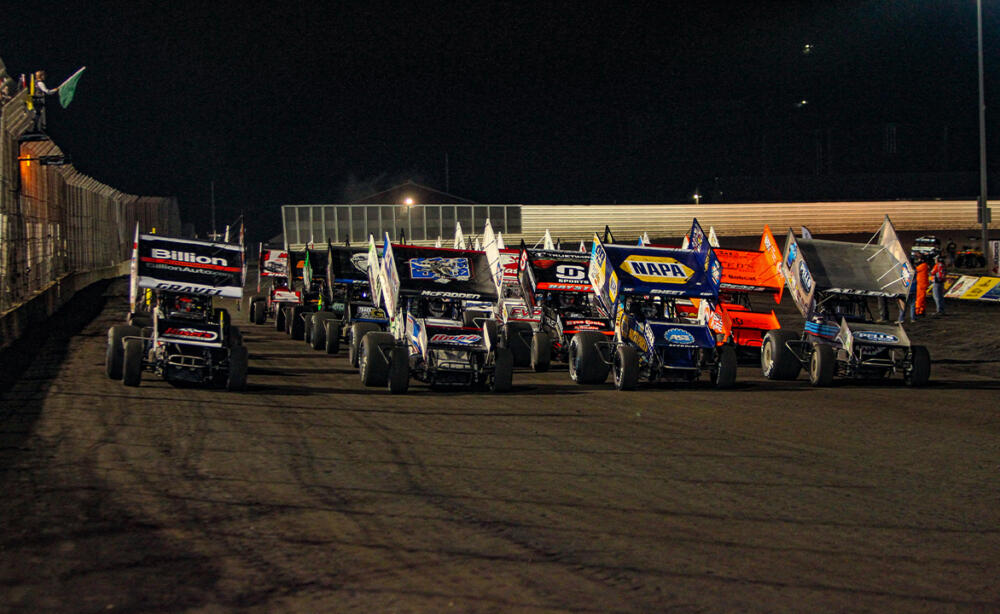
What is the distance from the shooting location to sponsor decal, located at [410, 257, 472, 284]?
1583cm

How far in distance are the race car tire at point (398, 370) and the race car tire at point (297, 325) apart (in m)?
10.7

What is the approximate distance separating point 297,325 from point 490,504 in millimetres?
17750

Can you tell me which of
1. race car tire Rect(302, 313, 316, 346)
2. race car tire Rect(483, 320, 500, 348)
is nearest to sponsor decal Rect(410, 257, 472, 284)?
race car tire Rect(483, 320, 500, 348)

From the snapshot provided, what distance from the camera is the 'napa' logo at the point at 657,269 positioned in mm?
16172

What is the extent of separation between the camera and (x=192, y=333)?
1440cm

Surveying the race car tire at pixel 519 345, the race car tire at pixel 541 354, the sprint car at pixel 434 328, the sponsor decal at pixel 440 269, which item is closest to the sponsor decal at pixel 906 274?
the race car tire at pixel 541 354

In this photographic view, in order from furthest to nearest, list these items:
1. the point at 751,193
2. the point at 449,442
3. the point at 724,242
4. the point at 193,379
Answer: the point at 751,193 → the point at 724,242 → the point at 193,379 → the point at 449,442

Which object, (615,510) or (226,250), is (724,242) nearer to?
(226,250)

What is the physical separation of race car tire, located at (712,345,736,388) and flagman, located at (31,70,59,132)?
17.9m

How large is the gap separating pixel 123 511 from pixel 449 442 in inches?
146

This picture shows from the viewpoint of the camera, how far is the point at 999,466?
9.20m

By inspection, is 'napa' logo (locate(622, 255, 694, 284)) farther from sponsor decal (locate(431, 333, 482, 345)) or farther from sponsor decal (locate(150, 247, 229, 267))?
sponsor decal (locate(150, 247, 229, 267))

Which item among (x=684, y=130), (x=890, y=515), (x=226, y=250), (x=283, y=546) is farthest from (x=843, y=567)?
(x=684, y=130)

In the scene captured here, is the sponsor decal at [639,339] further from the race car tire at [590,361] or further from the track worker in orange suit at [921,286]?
the track worker in orange suit at [921,286]
